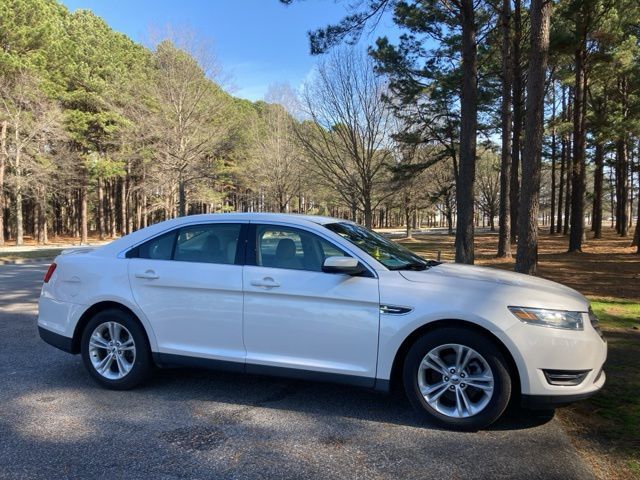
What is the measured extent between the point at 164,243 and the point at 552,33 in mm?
17786

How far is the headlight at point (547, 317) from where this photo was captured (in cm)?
360

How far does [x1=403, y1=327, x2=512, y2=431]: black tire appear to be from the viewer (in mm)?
3625

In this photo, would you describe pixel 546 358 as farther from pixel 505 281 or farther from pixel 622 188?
pixel 622 188

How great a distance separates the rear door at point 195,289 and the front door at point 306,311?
15 centimetres

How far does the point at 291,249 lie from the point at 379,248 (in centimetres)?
87

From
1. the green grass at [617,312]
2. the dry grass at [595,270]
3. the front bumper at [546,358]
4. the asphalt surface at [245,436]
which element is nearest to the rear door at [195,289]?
the asphalt surface at [245,436]

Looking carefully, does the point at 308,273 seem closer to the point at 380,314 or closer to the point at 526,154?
the point at 380,314

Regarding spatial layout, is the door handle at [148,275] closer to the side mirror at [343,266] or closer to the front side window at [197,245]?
the front side window at [197,245]

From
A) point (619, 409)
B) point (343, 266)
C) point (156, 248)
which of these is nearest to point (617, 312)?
point (619, 409)

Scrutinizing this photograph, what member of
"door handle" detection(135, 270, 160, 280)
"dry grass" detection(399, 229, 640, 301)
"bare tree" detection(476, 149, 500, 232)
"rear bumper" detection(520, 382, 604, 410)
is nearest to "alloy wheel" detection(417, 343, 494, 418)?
"rear bumper" detection(520, 382, 604, 410)

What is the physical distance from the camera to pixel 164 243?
15.5 feet

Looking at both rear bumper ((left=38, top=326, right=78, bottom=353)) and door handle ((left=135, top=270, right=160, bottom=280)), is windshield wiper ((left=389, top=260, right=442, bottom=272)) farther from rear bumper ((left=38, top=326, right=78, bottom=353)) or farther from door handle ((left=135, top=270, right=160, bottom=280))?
rear bumper ((left=38, top=326, right=78, bottom=353))

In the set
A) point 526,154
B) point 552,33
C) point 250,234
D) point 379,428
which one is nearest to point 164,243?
point 250,234

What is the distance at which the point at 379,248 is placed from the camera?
182 inches
